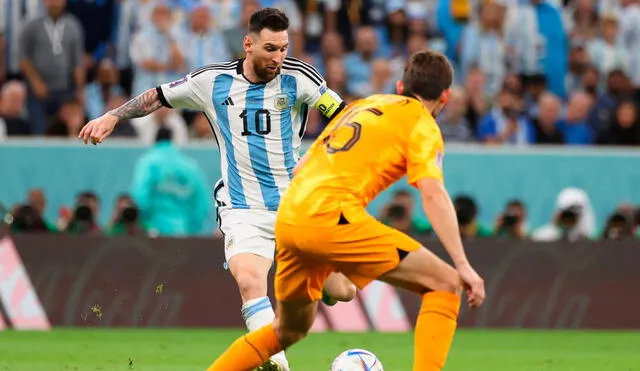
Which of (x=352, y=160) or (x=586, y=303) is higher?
(x=352, y=160)

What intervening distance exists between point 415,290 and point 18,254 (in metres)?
7.68

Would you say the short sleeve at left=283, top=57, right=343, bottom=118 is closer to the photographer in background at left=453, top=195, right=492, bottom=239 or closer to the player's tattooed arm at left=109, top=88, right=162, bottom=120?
the player's tattooed arm at left=109, top=88, right=162, bottom=120

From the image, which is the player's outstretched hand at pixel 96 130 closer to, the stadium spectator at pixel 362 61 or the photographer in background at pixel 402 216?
the photographer in background at pixel 402 216

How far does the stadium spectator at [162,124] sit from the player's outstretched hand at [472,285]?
9667mm

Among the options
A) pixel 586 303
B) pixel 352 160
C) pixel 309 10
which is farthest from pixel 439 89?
pixel 309 10

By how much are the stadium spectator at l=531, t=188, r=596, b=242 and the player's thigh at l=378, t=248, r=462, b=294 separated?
8.30 m

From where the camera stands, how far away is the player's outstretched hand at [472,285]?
24.1 feet

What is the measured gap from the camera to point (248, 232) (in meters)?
9.38

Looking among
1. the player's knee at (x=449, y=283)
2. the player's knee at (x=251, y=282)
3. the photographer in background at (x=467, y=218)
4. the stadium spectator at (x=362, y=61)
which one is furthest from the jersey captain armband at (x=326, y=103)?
the stadium spectator at (x=362, y=61)

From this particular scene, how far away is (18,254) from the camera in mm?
14609

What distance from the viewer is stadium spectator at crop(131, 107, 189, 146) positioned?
16969mm

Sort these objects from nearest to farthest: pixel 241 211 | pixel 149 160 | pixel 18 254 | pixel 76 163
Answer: pixel 241 211 < pixel 18 254 < pixel 149 160 < pixel 76 163

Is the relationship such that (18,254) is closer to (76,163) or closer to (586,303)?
(76,163)

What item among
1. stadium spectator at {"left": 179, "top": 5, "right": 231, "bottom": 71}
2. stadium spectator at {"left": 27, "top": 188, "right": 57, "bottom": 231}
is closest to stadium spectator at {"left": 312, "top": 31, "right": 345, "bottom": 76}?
stadium spectator at {"left": 179, "top": 5, "right": 231, "bottom": 71}
